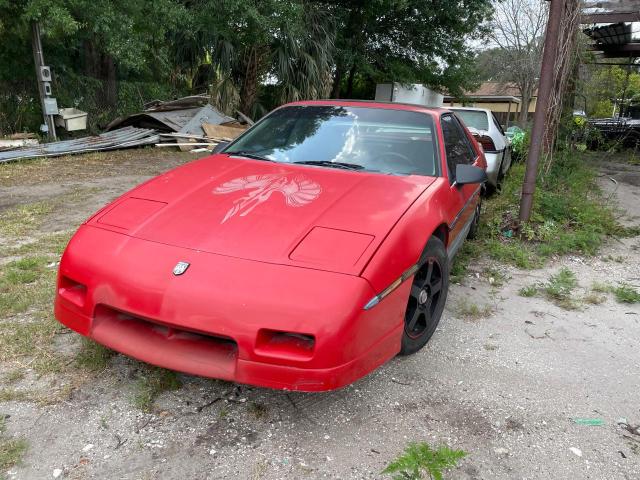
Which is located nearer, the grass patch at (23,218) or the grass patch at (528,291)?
the grass patch at (528,291)

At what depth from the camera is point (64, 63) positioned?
12570 mm

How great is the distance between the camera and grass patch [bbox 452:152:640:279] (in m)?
5.07

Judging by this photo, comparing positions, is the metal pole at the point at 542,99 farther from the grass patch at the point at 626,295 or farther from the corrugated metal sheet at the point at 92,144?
the corrugated metal sheet at the point at 92,144

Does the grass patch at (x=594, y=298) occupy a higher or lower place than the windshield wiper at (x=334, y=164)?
lower

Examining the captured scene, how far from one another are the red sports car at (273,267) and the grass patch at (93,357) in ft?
1.09

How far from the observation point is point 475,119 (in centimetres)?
843

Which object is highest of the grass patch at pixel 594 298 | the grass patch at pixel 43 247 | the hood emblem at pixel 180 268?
the hood emblem at pixel 180 268

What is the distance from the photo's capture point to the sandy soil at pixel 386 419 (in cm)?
214

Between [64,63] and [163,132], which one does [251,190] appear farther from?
[64,63]

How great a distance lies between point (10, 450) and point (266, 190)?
175cm

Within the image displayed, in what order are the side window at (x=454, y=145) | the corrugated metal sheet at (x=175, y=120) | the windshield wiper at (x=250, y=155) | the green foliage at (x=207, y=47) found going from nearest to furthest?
the windshield wiper at (x=250, y=155)
the side window at (x=454, y=145)
the green foliage at (x=207, y=47)
the corrugated metal sheet at (x=175, y=120)

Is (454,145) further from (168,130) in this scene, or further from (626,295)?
(168,130)

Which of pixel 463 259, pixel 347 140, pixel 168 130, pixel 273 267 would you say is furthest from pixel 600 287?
pixel 168 130

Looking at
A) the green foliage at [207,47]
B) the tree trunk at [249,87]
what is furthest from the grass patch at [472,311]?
the tree trunk at [249,87]
